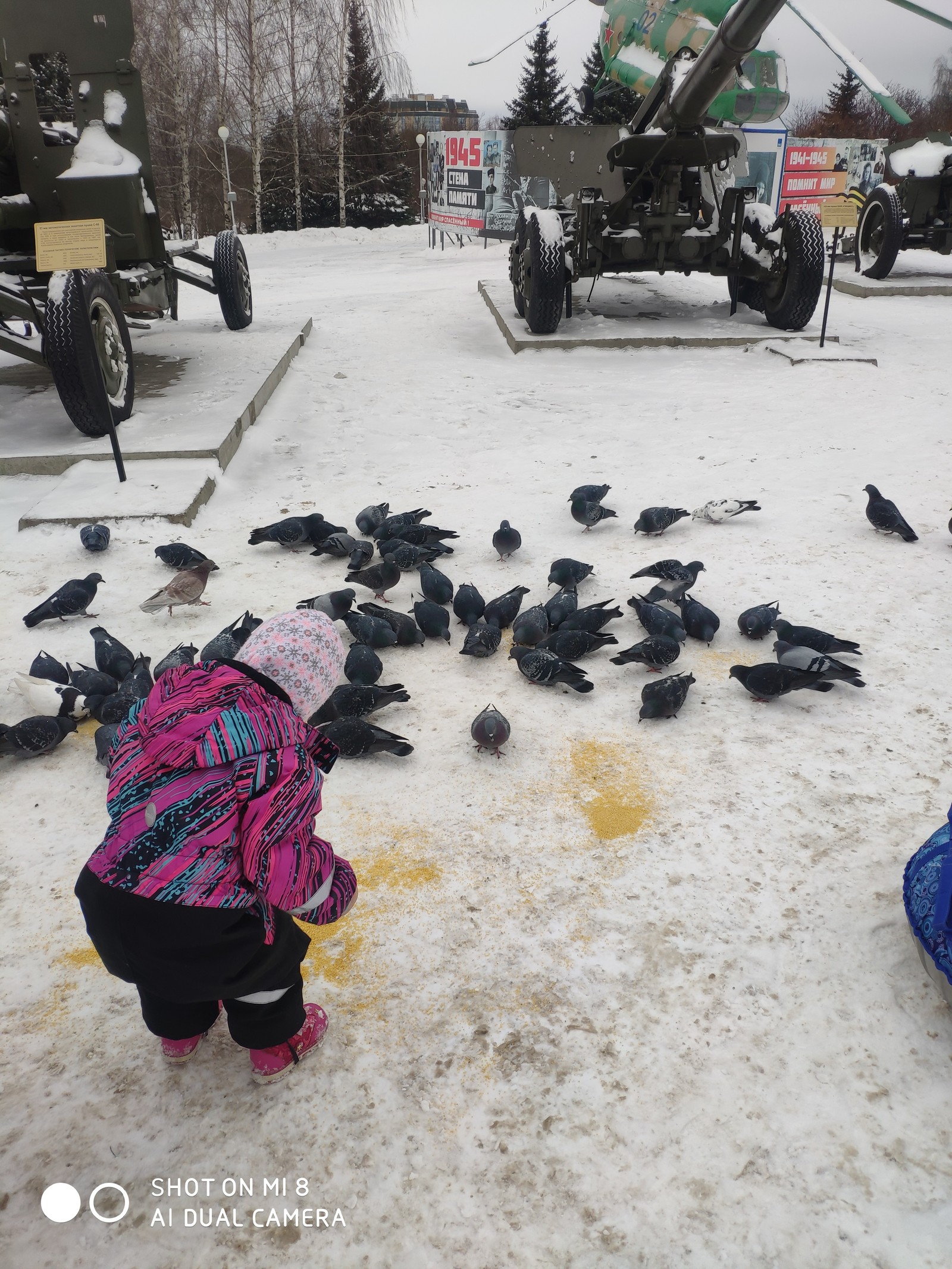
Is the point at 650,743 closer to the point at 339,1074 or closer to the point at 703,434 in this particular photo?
the point at 339,1074

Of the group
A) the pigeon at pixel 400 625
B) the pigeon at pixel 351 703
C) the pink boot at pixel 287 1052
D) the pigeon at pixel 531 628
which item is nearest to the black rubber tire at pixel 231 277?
the pigeon at pixel 400 625

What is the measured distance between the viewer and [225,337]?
9484 mm

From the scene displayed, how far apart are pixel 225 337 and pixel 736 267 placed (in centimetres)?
575

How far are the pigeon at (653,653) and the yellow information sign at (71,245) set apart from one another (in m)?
3.75

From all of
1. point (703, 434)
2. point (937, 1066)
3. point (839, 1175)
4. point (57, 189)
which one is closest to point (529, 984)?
point (839, 1175)

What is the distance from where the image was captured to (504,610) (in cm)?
367

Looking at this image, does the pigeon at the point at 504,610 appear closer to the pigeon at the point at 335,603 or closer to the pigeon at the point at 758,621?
the pigeon at the point at 335,603

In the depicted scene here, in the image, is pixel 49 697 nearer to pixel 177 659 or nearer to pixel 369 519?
pixel 177 659

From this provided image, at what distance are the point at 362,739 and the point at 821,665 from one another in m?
1.63

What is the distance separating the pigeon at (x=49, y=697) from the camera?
2982 mm

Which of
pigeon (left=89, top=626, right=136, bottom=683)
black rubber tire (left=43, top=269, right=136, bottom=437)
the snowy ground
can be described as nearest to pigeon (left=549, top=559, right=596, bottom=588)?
the snowy ground

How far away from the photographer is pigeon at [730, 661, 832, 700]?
3.01m

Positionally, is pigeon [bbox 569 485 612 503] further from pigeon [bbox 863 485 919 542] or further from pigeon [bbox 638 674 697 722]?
pigeon [bbox 638 674 697 722]

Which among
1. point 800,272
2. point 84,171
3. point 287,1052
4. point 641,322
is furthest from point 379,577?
point 641,322
